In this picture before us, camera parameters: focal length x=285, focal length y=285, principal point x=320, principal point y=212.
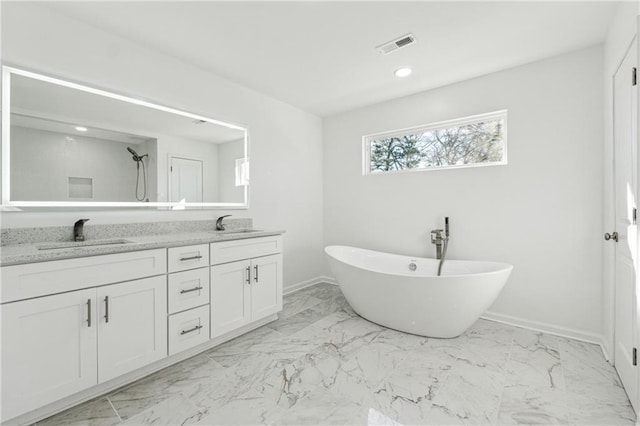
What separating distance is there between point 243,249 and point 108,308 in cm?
101

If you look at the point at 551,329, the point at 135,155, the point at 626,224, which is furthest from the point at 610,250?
the point at 135,155

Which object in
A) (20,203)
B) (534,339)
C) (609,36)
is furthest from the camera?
(534,339)

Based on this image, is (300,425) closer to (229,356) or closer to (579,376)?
(229,356)

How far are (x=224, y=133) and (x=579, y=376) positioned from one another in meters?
3.46

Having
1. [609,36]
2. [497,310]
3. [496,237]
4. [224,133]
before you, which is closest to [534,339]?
[497,310]

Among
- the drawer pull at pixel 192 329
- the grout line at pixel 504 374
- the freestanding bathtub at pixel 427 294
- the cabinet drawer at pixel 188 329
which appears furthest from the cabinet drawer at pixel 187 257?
the grout line at pixel 504 374

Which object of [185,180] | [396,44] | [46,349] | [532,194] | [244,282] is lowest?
[46,349]

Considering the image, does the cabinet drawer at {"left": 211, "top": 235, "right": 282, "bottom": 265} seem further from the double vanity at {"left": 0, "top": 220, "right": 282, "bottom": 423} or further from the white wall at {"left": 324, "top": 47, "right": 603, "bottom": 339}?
the white wall at {"left": 324, "top": 47, "right": 603, "bottom": 339}

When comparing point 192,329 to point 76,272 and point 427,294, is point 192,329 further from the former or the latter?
point 427,294

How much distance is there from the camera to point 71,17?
1.95 metres

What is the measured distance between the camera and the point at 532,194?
2.58m

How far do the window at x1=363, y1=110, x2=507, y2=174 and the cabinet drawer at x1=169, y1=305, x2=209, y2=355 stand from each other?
2.61 meters

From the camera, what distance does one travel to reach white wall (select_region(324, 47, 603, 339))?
7.68ft

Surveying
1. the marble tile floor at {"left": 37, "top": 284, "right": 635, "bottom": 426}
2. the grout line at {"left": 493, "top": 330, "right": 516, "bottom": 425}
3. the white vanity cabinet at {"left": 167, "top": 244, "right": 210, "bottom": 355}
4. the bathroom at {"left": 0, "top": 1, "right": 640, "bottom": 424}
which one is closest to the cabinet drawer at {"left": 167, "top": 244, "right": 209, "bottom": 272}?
the white vanity cabinet at {"left": 167, "top": 244, "right": 210, "bottom": 355}
